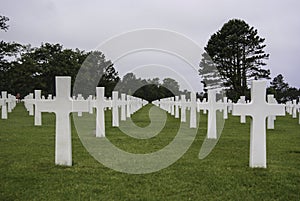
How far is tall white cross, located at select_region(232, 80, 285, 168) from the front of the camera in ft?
23.3

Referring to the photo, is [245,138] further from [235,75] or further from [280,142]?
[235,75]

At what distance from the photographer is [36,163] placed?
7.33m

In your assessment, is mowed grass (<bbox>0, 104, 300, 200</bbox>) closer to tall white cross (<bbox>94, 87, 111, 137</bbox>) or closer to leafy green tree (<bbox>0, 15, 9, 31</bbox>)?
tall white cross (<bbox>94, 87, 111, 137</bbox>)

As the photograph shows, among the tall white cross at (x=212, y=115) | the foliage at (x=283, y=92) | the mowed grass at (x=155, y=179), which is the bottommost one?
the mowed grass at (x=155, y=179)

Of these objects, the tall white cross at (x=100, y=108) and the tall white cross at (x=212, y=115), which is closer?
the tall white cross at (x=212, y=115)

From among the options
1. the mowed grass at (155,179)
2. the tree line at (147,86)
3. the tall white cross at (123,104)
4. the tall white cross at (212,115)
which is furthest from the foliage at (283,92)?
the mowed grass at (155,179)

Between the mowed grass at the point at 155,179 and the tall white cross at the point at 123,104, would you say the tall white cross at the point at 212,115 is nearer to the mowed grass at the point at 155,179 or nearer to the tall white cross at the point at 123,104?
the mowed grass at the point at 155,179

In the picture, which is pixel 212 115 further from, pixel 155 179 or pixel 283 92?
pixel 283 92

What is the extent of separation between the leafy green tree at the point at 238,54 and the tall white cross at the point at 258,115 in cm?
2985

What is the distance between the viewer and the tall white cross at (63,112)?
23.5 ft

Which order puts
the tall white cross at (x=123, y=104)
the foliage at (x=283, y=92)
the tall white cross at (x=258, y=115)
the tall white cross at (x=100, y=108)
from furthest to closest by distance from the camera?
the foliage at (x=283, y=92) < the tall white cross at (x=123, y=104) < the tall white cross at (x=100, y=108) < the tall white cross at (x=258, y=115)

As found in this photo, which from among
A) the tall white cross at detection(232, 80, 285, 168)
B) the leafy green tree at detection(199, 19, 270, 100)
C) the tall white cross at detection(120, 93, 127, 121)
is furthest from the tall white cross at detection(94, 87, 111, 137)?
the leafy green tree at detection(199, 19, 270, 100)

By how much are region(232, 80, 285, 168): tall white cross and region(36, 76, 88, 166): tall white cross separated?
9.76 ft

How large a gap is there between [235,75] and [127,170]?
3317 centimetres
